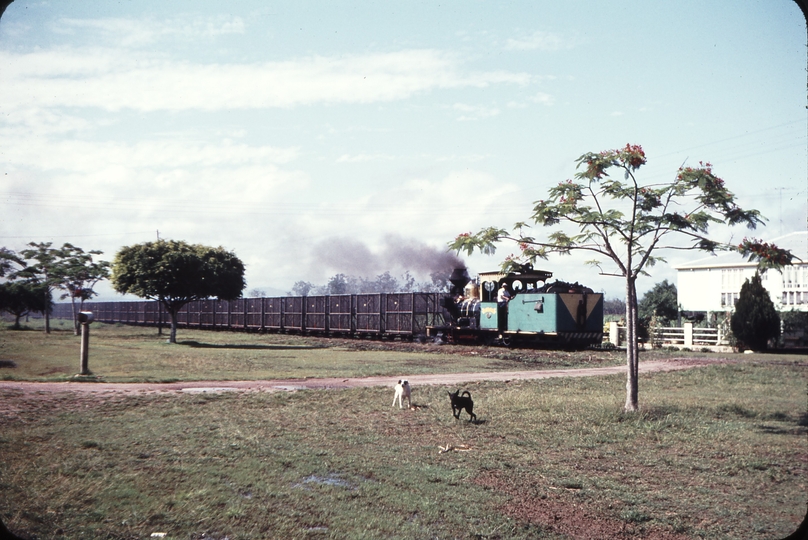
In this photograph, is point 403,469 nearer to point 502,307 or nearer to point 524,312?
point 524,312

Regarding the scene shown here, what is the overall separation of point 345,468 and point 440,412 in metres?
4.67

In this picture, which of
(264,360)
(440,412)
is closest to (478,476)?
(440,412)

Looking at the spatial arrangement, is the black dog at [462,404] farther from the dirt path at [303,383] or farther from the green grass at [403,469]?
the dirt path at [303,383]

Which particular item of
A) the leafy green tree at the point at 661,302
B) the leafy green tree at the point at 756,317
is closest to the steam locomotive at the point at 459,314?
the leafy green tree at the point at 756,317

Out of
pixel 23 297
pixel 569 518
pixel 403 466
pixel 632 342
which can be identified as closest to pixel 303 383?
pixel 632 342

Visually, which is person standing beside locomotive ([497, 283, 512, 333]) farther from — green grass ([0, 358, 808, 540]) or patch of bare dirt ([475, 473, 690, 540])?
patch of bare dirt ([475, 473, 690, 540])

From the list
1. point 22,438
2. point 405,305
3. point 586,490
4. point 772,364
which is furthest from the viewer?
point 405,305

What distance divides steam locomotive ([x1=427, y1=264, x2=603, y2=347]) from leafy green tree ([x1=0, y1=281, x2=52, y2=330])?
→ 23.9 metres

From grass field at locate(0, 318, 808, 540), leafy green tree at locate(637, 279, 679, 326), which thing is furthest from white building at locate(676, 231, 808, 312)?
grass field at locate(0, 318, 808, 540)

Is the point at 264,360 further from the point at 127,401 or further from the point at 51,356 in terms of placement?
the point at 127,401

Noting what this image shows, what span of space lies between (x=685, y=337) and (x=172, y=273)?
28.1m

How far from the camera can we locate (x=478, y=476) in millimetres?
7762

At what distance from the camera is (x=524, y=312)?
30.0 m

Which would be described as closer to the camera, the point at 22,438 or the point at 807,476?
the point at 807,476
